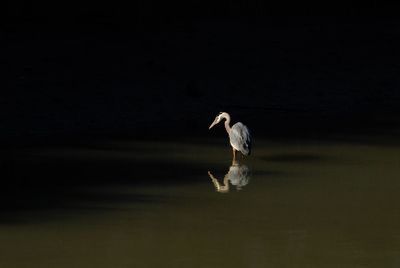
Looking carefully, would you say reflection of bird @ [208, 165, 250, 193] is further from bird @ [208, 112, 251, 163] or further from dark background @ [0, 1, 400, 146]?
dark background @ [0, 1, 400, 146]

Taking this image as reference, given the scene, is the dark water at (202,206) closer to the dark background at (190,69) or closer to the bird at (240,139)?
the bird at (240,139)

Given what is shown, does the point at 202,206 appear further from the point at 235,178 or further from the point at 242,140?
the point at 242,140

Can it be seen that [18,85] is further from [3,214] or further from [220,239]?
[220,239]

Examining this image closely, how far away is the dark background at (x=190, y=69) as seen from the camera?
14.7 meters

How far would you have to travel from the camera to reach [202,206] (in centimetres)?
1068

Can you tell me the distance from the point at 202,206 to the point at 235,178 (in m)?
1.23

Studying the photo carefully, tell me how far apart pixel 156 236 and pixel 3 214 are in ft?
4.20

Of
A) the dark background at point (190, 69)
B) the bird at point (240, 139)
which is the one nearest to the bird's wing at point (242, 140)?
the bird at point (240, 139)

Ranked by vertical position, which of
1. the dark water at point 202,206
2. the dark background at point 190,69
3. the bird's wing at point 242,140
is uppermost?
the dark background at point 190,69

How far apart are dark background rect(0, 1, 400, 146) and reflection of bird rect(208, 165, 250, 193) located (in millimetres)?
1758

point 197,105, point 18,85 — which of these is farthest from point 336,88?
point 18,85

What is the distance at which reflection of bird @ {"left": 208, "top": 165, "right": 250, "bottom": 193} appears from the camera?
11452mm

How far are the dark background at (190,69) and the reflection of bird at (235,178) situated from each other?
69.2 inches

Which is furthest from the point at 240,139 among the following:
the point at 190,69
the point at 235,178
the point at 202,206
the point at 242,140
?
the point at 190,69
